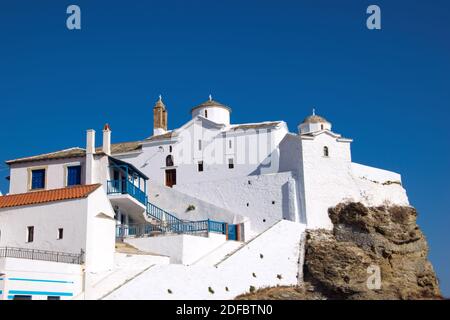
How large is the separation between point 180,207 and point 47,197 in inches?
534

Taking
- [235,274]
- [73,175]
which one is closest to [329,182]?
[235,274]

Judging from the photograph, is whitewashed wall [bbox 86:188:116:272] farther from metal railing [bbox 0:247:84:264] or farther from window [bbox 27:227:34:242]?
window [bbox 27:227:34:242]

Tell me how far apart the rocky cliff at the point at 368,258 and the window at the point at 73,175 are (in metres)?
12.6

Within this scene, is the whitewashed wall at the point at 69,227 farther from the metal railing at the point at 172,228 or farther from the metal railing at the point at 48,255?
the metal railing at the point at 172,228

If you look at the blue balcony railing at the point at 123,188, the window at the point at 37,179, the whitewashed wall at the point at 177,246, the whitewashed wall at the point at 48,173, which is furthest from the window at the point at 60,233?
the window at the point at 37,179

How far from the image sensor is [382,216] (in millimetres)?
40906

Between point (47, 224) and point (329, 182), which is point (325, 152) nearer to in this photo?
point (329, 182)

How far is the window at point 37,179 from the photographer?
36.0 metres

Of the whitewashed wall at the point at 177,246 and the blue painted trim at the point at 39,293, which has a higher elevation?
the whitewashed wall at the point at 177,246

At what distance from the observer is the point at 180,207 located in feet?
136

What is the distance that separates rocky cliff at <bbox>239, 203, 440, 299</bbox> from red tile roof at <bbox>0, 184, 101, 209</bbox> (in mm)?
11854

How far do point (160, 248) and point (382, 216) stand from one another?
51.5 ft

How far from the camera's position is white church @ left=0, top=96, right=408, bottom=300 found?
27.0 m
